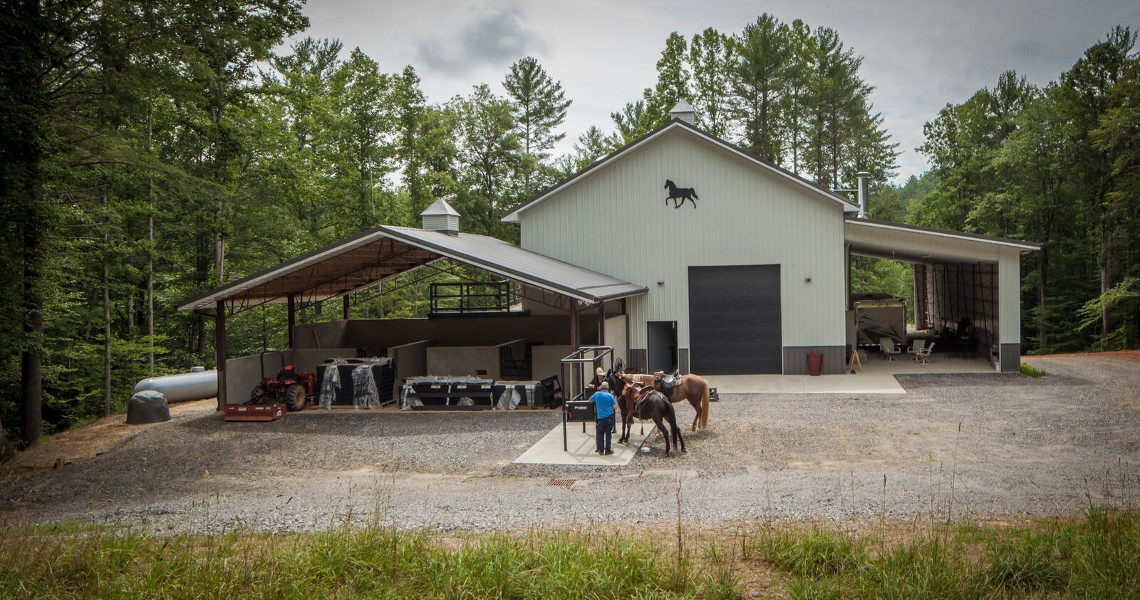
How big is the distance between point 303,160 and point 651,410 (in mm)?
26860

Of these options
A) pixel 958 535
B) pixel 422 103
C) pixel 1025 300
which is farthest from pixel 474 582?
pixel 1025 300

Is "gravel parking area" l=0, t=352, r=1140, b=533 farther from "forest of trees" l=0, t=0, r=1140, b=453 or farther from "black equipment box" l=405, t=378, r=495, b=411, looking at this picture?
"forest of trees" l=0, t=0, r=1140, b=453

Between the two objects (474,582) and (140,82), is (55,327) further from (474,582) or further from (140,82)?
(474,582)

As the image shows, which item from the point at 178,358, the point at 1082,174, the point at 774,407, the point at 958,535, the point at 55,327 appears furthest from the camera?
the point at 1082,174

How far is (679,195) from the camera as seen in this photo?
72.5 feet

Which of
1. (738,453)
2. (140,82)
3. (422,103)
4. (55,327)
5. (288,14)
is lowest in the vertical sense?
(738,453)

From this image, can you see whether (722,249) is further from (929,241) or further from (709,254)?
(929,241)

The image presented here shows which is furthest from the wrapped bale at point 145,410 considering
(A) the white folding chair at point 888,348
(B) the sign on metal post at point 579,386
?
(A) the white folding chair at point 888,348

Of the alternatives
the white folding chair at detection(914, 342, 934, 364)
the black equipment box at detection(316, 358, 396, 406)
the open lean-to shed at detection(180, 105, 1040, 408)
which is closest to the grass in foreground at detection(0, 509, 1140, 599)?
the black equipment box at detection(316, 358, 396, 406)

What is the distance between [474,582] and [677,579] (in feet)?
5.52

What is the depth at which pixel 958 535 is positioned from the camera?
6.92 meters

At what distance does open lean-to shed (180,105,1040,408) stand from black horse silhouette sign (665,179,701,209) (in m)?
0.03

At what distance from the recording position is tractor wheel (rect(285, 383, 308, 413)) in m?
17.2

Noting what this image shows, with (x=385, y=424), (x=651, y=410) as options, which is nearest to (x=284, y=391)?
(x=385, y=424)
